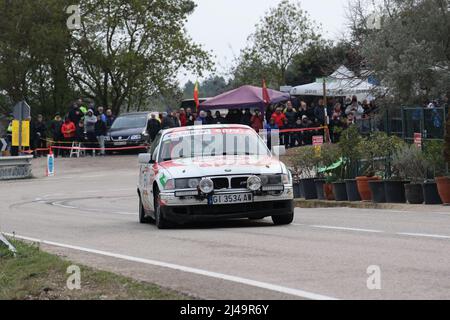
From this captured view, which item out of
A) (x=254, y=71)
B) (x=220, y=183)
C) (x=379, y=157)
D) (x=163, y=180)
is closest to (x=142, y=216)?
(x=163, y=180)

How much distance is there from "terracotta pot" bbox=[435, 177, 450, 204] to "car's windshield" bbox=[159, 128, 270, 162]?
4772 millimetres

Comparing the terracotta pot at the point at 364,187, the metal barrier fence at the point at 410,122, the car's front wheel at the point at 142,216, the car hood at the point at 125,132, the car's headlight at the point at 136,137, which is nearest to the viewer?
the car's front wheel at the point at 142,216

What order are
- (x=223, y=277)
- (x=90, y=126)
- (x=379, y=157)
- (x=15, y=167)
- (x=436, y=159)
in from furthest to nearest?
(x=90, y=126)
(x=15, y=167)
(x=379, y=157)
(x=436, y=159)
(x=223, y=277)

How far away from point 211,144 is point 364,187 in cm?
719

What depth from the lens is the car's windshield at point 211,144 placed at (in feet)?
57.5

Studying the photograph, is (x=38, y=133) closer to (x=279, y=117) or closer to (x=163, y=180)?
(x=279, y=117)

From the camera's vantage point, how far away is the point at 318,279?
32.8 ft

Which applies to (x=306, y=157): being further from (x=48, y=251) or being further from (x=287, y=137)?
(x=287, y=137)

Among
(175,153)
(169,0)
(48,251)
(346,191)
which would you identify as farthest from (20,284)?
(169,0)

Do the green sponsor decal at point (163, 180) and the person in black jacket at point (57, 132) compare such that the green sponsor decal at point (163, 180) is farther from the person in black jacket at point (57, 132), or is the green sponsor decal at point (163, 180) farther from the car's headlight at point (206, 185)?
the person in black jacket at point (57, 132)

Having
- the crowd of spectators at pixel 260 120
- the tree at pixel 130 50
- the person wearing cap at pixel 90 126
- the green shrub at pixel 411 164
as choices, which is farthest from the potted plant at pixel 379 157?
the tree at pixel 130 50

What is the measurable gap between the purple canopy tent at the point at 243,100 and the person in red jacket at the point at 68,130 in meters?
5.85

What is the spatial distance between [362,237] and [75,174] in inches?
1164

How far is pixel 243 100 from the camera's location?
4488cm
